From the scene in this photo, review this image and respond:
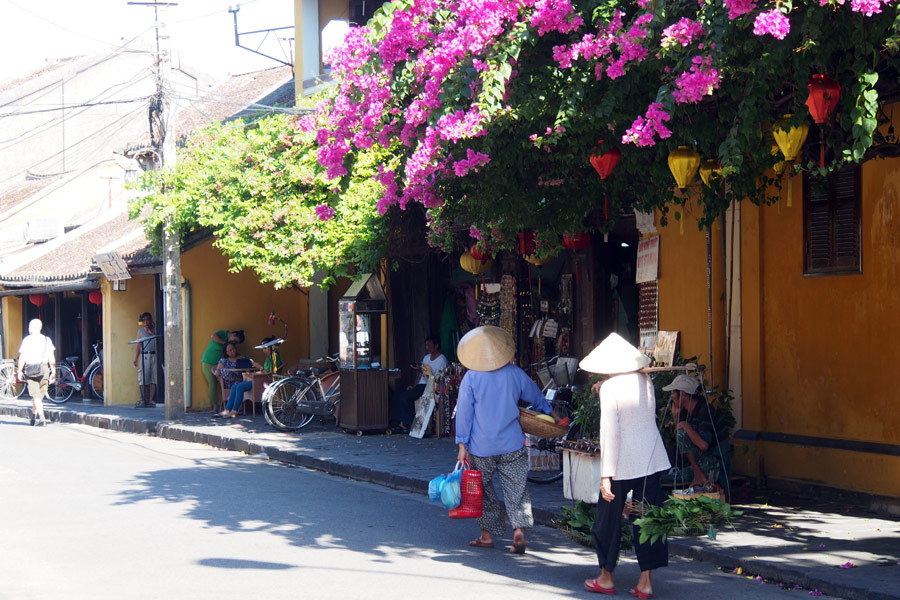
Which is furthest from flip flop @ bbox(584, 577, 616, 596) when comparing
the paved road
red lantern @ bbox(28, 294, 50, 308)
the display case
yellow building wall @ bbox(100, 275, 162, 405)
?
red lantern @ bbox(28, 294, 50, 308)

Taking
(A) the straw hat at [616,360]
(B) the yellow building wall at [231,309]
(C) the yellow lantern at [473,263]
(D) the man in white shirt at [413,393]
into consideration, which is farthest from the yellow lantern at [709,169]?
(B) the yellow building wall at [231,309]

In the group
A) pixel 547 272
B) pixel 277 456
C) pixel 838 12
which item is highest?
pixel 838 12

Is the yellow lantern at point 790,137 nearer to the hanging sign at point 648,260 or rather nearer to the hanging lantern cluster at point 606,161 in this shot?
the hanging lantern cluster at point 606,161

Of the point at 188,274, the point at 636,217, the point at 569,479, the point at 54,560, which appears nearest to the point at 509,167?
the point at 569,479

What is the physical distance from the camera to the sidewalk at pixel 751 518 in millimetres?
6703

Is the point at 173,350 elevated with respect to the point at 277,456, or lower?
elevated

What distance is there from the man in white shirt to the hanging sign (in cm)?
402

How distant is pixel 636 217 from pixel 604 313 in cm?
191

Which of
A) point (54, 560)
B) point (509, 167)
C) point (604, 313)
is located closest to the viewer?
point (54, 560)

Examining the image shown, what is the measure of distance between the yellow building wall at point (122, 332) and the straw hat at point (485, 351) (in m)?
15.1

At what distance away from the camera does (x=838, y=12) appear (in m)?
5.96

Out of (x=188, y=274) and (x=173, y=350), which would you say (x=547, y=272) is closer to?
(x=173, y=350)

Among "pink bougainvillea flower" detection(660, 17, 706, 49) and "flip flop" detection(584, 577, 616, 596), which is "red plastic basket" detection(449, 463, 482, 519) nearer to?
"flip flop" detection(584, 577, 616, 596)

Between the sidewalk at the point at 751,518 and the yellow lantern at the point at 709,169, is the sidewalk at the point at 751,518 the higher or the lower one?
the lower one
